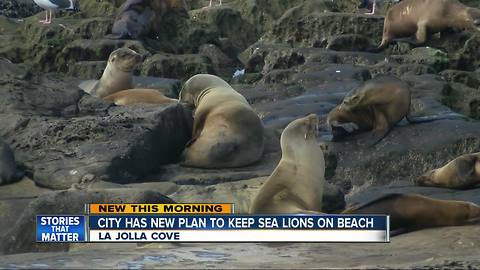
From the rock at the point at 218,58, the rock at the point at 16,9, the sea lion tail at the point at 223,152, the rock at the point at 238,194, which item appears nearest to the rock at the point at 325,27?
the rock at the point at 218,58

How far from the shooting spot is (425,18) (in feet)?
55.2

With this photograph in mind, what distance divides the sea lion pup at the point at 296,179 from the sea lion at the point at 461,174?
1535 mm

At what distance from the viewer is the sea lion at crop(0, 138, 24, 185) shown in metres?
7.16

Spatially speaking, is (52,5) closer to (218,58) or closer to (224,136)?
(218,58)

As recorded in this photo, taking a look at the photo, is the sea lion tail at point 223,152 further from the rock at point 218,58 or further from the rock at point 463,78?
the rock at point 218,58

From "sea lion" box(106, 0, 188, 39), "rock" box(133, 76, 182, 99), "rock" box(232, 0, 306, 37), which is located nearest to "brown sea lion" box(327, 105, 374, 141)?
"rock" box(133, 76, 182, 99)

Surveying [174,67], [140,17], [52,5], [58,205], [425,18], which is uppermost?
[52,5]

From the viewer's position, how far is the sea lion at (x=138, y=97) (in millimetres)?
9703

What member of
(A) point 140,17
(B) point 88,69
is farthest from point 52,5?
(B) point 88,69

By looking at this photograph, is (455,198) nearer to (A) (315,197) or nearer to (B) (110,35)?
(A) (315,197)

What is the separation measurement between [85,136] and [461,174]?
285cm

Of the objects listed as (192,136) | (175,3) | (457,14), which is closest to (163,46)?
(175,3)

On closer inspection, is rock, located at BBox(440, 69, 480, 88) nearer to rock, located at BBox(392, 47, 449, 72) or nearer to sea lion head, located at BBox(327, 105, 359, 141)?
A: rock, located at BBox(392, 47, 449, 72)

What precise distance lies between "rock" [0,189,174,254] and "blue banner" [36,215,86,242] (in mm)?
428
